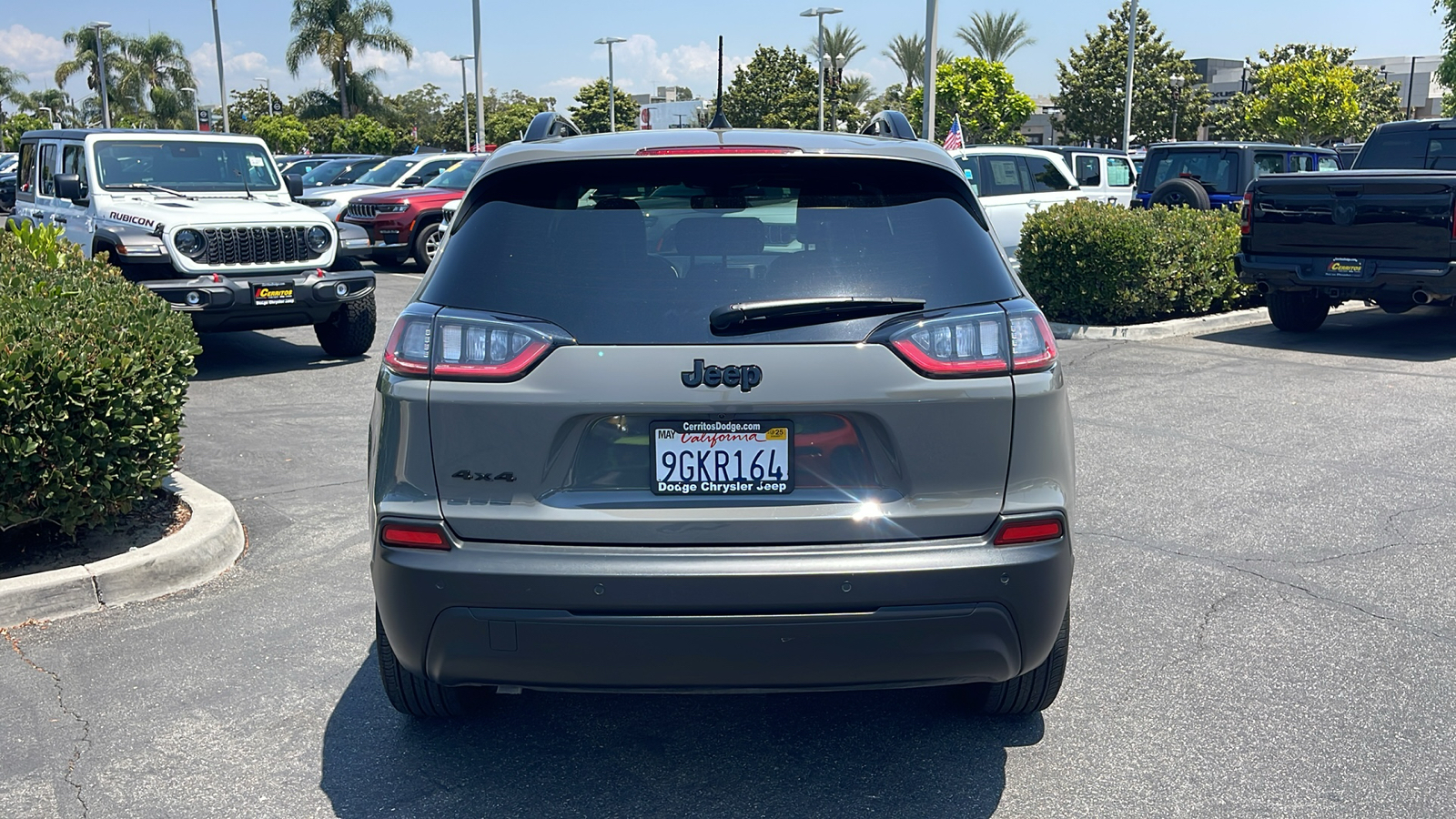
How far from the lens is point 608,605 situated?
2818 millimetres

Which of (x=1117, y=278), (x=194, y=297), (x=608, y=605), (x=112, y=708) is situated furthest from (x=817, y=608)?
(x=1117, y=278)

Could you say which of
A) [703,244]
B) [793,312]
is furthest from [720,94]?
[793,312]

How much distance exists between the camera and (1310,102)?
47.5 meters

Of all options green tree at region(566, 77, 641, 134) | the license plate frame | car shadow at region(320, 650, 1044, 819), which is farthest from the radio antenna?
green tree at region(566, 77, 641, 134)

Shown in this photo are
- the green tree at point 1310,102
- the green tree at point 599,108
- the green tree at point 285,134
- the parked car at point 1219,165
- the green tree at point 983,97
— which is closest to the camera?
the parked car at point 1219,165

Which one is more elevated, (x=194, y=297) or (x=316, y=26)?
(x=316, y=26)

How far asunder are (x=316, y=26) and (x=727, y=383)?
193ft

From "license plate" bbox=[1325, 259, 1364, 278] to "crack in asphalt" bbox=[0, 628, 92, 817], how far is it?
33.6 ft

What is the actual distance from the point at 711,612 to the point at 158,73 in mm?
81859

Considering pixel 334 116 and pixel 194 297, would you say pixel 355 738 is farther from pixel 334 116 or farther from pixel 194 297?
pixel 334 116

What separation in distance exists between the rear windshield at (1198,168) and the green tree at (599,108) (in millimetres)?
59220

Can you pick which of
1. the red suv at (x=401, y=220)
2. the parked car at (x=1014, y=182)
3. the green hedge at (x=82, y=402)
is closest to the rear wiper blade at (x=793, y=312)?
the green hedge at (x=82, y=402)

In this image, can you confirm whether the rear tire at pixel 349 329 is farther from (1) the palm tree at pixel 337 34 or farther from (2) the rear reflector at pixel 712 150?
(1) the palm tree at pixel 337 34

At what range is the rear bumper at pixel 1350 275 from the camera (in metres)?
10.1
